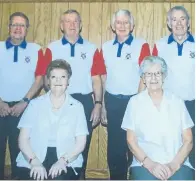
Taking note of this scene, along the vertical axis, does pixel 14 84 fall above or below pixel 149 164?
above

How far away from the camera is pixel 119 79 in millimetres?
2451

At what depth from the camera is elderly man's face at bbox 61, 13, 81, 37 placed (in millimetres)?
2512

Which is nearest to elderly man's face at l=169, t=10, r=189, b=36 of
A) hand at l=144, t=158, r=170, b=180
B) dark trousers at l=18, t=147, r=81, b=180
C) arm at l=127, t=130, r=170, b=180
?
arm at l=127, t=130, r=170, b=180

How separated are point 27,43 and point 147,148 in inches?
39.6

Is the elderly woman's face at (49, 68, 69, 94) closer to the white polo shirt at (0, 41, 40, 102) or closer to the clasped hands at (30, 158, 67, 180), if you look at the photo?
the white polo shirt at (0, 41, 40, 102)

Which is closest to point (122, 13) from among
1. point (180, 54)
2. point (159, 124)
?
point (180, 54)

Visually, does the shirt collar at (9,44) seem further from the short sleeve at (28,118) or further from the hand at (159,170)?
the hand at (159,170)

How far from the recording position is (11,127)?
2.46m

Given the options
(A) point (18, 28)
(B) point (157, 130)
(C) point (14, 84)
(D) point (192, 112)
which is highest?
(A) point (18, 28)

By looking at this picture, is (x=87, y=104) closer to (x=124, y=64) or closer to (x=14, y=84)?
(x=124, y=64)

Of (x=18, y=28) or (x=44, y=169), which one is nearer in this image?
(x=44, y=169)

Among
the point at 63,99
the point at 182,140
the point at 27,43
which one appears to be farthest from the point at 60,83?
the point at 182,140

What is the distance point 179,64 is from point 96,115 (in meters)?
0.61

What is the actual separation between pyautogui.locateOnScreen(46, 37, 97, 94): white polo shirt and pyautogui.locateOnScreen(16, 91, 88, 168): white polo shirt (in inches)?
3.7
